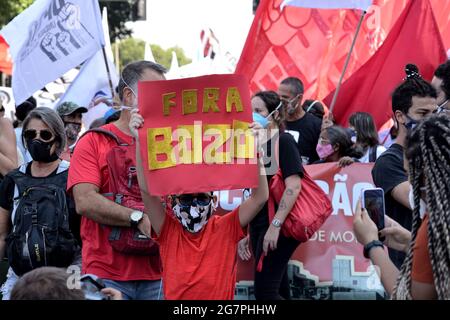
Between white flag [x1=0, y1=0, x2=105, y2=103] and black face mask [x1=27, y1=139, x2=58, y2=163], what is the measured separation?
3.09m

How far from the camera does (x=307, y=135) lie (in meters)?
9.00

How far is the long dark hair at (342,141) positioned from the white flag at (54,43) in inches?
89.2

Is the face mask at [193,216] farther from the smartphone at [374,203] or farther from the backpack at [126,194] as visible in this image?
the smartphone at [374,203]

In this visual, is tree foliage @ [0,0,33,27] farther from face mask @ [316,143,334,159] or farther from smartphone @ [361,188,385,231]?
smartphone @ [361,188,385,231]

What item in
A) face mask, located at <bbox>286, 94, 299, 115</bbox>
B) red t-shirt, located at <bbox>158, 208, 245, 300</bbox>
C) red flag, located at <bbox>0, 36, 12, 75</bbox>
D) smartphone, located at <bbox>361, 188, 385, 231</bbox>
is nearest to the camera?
smartphone, located at <bbox>361, 188, 385, 231</bbox>

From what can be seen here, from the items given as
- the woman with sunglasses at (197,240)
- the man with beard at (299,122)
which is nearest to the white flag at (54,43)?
the man with beard at (299,122)

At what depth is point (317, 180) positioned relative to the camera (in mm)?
8195

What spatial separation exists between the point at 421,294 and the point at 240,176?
4.97 feet

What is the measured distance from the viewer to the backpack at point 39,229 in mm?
5645

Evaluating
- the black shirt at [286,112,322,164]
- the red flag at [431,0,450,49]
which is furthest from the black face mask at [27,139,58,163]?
the red flag at [431,0,450,49]

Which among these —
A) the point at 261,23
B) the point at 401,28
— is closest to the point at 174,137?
A: the point at 401,28

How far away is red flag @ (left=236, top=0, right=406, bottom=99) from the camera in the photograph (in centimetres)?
1051

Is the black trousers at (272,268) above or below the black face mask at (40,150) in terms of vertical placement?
below
